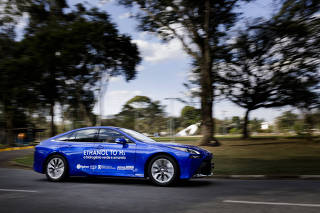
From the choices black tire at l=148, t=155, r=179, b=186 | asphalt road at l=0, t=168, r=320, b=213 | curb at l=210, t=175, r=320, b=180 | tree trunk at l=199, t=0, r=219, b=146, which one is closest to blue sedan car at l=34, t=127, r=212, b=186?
Result: black tire at l=148, t=155, r=179, b=186

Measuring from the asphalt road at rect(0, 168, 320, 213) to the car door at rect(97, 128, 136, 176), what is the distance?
0.38 m

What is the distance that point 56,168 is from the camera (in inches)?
358

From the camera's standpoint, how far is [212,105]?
20.5 metres

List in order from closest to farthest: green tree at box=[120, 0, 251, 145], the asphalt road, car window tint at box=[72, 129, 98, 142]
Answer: the asphalt road → car window tint at box=[72, 129, 98, 142] → green tree at box=[120, 0, 251, 145]

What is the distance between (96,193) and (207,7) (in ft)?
49.6

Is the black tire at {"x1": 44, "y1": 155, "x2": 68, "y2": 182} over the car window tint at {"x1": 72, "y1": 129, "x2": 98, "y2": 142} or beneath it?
beneath

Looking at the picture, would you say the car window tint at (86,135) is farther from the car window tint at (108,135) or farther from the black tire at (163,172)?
the black tire at (163,172)

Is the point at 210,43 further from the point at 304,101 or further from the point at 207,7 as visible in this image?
the point at 304,101

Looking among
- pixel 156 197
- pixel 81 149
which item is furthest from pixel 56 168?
pixel 156 197

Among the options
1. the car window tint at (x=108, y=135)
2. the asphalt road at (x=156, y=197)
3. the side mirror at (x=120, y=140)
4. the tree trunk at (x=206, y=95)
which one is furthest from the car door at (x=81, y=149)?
the tree trunk at (x=206, y=95)

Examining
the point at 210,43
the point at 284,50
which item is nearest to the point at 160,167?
the point at 210,43

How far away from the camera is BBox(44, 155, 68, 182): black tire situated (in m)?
8.97

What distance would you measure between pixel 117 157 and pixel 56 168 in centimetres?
197

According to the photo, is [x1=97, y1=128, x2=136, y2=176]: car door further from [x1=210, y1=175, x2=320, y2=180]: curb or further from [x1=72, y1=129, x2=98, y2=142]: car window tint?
[x1=210, y1=175, x2=320, y2=180]: curb
